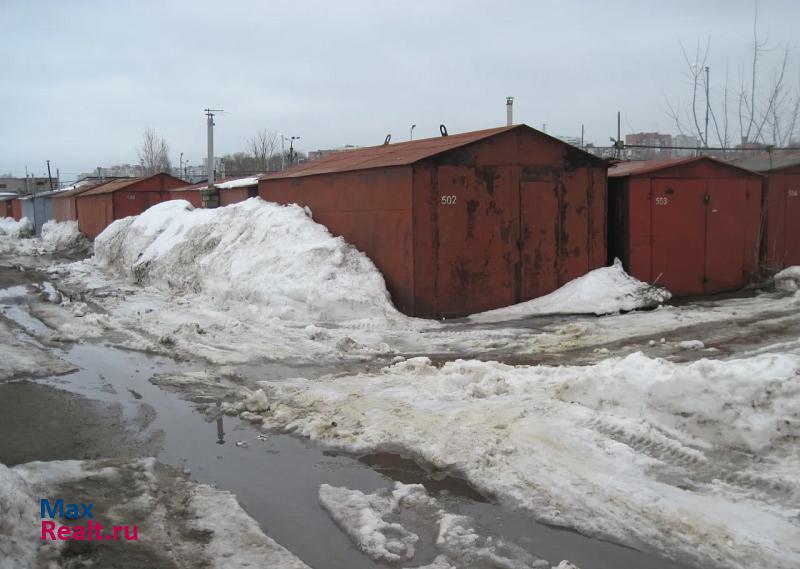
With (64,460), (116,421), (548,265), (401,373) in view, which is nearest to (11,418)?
(116,421)

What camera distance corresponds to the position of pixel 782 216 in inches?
626

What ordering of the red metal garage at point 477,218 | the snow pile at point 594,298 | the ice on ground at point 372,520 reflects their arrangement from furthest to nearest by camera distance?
the snow pile at point 594,298 < the red metal garage at point 477,218 < the ice on ground at point 372,520

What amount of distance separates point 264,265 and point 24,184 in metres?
97.9

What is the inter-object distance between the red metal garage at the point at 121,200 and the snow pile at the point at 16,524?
23974mm

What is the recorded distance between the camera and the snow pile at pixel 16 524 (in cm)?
355

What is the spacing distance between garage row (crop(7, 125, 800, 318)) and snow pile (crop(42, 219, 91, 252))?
1659 cm

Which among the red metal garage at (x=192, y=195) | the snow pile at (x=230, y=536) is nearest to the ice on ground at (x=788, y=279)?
the snow pile at (x=230, y=536)

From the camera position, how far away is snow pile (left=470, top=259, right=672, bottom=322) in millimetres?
12008

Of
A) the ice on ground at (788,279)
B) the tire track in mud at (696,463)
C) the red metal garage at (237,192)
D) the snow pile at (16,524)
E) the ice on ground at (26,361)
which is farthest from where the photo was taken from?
the red metal garage at (237,192)

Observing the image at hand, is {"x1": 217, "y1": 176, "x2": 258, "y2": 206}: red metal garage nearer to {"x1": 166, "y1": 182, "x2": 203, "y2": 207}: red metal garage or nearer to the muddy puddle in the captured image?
{"x1": 166, "y1": 182, "x2": 203, "y2": 207}: red metal garage

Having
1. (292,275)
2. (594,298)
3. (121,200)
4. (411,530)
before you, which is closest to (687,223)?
(594,298)

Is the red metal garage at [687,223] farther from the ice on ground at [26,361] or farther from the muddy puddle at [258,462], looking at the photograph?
the ice on ground at [26,361]

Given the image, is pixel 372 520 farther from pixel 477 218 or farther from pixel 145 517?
pixel 477 218

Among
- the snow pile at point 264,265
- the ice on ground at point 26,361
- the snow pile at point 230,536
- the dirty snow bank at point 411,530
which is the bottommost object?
the dirty snow bank at point 411,530
